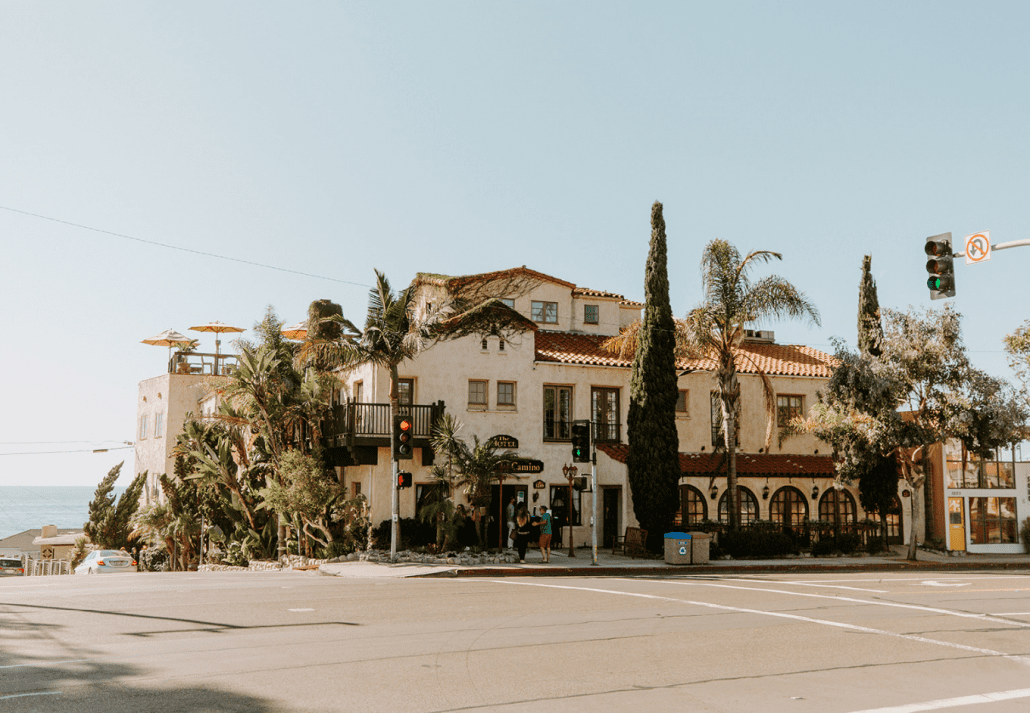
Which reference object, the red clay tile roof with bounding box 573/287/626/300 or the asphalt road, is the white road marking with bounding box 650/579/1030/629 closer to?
the asphalt road

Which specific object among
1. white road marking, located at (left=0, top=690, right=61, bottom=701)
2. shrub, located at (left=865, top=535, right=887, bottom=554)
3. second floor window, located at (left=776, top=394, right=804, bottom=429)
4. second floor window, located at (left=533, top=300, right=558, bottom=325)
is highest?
second floor window, located at (left=533, top=300, right=558, bottom=325)

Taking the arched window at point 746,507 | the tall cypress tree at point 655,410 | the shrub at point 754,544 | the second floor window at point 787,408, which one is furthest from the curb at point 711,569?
the second floor window at point 787,408

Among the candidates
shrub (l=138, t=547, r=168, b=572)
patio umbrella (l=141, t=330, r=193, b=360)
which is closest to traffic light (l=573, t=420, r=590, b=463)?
shrub (l=138, t=547, r=168, b=572)

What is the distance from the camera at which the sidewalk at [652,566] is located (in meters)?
24.0

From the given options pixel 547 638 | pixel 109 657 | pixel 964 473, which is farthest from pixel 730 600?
pixel 964 473

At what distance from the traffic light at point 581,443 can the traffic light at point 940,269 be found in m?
12.1

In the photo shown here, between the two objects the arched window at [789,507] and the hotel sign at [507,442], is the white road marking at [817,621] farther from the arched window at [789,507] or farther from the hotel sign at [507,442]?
the arched window at [789,507]

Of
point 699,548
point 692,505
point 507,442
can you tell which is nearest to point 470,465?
point 507,442

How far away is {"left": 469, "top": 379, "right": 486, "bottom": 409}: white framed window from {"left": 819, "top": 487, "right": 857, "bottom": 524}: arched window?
13.8 m

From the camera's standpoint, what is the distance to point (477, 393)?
32.0 meters

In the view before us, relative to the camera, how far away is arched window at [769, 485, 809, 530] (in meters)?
34.3

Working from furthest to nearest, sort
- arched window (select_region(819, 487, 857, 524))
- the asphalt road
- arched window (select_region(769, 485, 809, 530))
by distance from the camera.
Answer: arched window (select_region(819, 487, 857, 524)), arched window (select_region(769, 485, 809, 530)), the asphalt road

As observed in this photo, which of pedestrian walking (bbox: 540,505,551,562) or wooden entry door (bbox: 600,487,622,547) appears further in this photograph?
wooden entry door (bbox: 600,487,622,547)

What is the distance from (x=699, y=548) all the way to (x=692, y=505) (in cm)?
624
